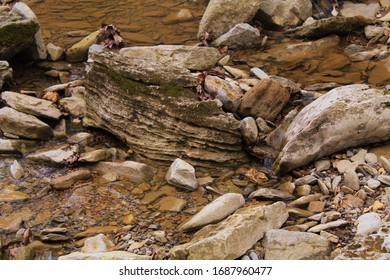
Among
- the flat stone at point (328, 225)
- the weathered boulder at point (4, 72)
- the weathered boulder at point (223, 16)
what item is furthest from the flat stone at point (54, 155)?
the weathered boulder at point (223, 16)

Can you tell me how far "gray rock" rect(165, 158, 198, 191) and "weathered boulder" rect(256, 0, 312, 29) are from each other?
4965mm

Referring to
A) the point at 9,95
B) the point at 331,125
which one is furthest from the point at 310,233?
the point at 9,95

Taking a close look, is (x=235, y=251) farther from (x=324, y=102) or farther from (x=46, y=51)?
(x=46, y=51)

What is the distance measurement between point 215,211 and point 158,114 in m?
2.01

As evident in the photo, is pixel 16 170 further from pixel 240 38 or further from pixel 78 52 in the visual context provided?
pixel 240 38

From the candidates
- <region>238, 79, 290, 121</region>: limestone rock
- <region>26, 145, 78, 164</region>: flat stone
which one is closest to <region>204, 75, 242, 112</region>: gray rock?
<region>238, 79, 290, 121</region>: limestone rock

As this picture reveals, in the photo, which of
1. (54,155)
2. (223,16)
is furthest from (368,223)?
(223,16)

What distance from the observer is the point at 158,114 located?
7129 millimetres

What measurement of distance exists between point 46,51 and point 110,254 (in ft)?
18.8

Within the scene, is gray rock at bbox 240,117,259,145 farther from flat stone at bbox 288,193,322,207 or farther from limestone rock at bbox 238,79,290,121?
flat stone at bbox 288,193,322,207

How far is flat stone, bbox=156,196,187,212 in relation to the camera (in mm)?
6133

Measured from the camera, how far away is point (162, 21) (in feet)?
36.3

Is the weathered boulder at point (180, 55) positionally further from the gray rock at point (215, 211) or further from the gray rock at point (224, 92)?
the gray rock at point (215, 211)

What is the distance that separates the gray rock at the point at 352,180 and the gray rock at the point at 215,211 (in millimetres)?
1221
